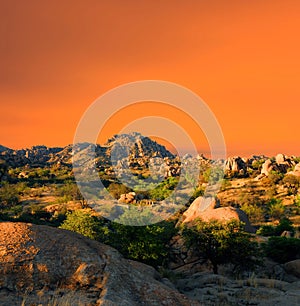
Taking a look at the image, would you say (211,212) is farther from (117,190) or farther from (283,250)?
(117,190)

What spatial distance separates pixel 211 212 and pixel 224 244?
15.4 meters

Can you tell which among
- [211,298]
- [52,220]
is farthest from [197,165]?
[211,298]

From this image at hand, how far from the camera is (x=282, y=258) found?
122 feet

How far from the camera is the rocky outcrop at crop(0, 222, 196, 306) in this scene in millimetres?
10398

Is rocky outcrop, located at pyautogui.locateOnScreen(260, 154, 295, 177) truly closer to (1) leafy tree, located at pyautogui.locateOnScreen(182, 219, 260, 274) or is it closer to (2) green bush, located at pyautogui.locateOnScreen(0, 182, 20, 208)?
(2) green bush, located at pyautogui.locateOnScreen(0, 182, 20, 208)

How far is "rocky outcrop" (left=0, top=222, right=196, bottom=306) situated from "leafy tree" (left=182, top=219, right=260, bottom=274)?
64.1 ft

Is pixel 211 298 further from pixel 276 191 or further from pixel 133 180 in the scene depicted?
pixel 133 180

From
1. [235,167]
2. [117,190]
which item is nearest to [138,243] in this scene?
[117,190]

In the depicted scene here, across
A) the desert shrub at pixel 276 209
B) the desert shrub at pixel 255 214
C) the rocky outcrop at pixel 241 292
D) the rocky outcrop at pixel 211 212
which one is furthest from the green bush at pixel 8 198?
the rocky outcrop at pixel 241 292

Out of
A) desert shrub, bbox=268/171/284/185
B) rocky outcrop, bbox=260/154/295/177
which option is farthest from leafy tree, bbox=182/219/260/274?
rocky outcrop, bbox=260/154/295/177

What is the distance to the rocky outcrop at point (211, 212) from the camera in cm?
4489

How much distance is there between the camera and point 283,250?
37.4 m

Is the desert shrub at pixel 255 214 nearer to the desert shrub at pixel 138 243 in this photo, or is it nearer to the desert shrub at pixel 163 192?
the desert shrub at pixel 163 192

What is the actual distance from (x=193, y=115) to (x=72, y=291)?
39.2 metres
